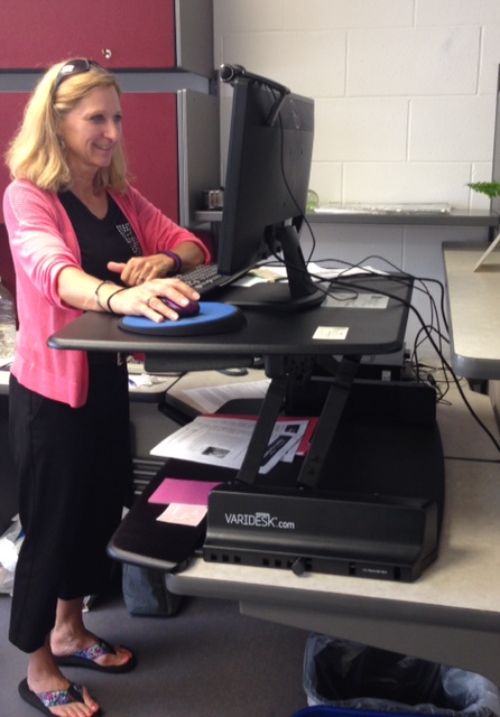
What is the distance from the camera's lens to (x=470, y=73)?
236 centimetres

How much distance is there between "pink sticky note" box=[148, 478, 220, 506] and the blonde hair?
2.31 ft

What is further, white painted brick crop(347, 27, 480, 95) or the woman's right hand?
white painted brick crop(347, 27, 480, 95)

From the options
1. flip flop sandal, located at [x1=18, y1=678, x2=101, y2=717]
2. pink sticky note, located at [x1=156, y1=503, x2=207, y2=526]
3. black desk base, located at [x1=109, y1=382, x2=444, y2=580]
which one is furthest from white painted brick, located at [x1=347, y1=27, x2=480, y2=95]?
flip flop sandal, located at [x1=18, y1=678, x2=101, y2=717]

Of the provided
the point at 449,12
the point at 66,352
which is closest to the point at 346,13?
the point at 449,12

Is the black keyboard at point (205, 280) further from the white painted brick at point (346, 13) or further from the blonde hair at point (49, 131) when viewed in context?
the white painted brick at point (346, 13)

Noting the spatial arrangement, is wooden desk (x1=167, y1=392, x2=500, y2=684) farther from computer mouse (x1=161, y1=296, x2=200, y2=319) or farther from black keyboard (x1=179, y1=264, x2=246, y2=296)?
black keyboard (x1=179, y1=264, x2=246, y2=296)

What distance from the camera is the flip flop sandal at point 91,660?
2.01 m

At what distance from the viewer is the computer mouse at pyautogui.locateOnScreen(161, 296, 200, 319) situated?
1043 millimetres

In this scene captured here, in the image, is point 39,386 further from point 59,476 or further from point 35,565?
point 35,565

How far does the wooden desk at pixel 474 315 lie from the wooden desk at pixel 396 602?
0.27 meters

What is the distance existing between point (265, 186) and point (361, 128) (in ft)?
4.68

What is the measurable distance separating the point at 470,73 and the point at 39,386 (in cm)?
167

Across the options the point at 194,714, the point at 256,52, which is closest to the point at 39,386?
the point at 194,714

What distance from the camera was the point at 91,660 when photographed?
2008mm
